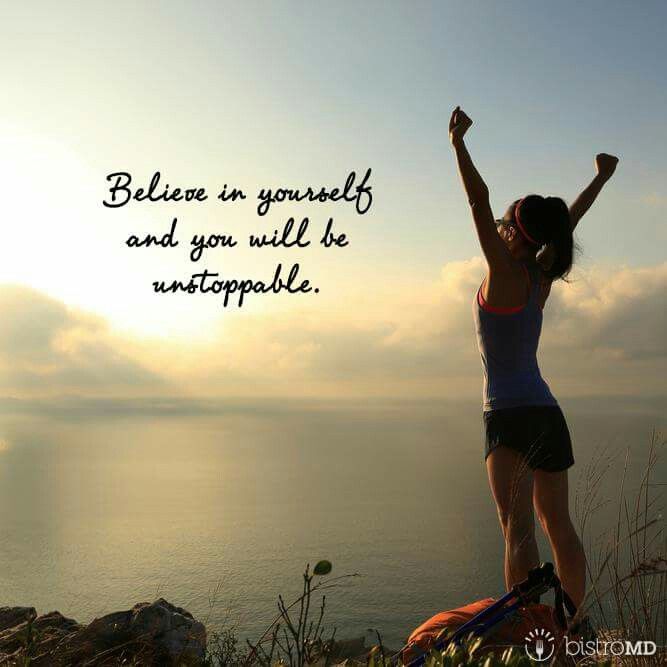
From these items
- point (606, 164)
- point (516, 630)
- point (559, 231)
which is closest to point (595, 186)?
point (606, 164)

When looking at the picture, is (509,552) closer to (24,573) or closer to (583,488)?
(583,488)

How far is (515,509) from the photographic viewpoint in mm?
2982

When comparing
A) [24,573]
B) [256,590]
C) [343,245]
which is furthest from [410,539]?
[343,245]

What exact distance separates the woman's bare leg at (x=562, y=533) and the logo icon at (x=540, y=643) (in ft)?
1.59

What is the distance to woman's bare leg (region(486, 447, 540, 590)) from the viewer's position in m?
2.98

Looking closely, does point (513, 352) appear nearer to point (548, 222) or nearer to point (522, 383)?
point (522, 383)

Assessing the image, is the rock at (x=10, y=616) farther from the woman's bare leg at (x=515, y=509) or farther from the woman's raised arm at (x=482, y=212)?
the woman's raised arm at (x=482, y=212)

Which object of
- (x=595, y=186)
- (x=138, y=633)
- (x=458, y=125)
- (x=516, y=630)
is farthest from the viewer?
(x=138, y=633)

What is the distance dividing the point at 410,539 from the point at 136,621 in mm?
159812

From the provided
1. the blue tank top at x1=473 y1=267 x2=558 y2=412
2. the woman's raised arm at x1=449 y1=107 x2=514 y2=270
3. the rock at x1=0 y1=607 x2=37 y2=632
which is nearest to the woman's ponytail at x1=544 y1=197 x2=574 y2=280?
the blue tank top at x1=473 y1=267 x2=558 y2=412

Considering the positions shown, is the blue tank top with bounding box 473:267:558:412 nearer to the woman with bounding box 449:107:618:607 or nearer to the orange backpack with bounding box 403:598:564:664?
A: the woman with bounding box 449:107:618:607

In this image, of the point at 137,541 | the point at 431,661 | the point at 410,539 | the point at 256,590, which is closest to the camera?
the point at 431,661

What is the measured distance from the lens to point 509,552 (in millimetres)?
3053

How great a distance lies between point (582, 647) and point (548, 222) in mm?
1943
